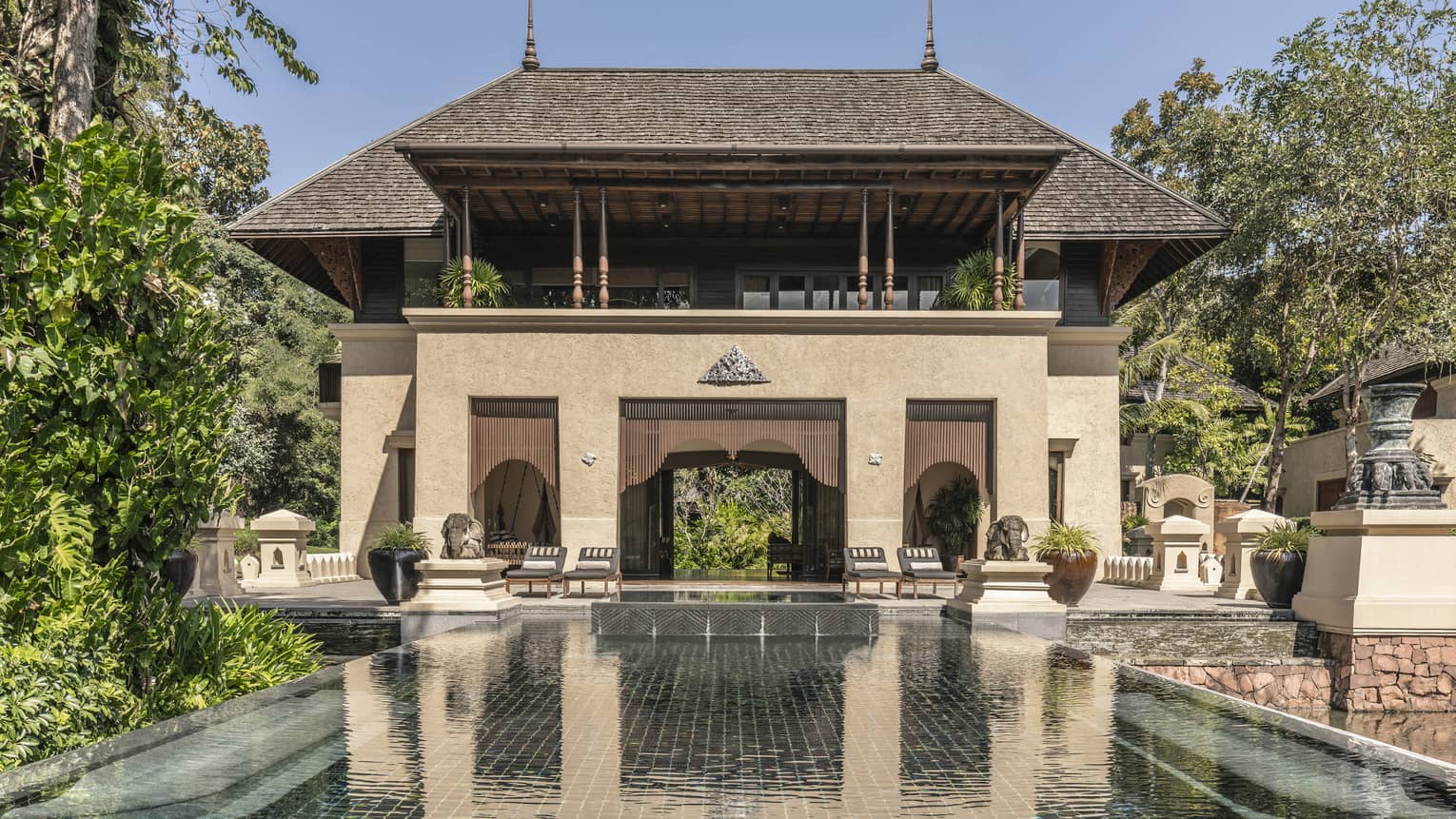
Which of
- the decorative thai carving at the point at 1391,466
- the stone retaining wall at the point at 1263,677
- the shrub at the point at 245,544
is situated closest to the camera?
the stone retaining wall at the point at 1263,677

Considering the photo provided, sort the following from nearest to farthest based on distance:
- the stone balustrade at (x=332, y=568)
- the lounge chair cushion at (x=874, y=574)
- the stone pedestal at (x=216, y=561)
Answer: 1. the lounge chair cushion at (x=874, y=574)
2. the stone pedestal at (x=216, y=561)
3. the stone balustrade at (x=332, y=568)

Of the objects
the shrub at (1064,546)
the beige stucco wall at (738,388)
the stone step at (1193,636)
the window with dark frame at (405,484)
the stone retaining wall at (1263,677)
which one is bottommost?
the stone retaining wall at (1263,677)

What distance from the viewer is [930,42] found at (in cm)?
2489

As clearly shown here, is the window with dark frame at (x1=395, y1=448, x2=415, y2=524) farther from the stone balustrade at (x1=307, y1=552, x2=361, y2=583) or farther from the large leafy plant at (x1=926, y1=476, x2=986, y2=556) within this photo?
the large leafy plant at (x1=926, y1=476, x2=986, y2=556)

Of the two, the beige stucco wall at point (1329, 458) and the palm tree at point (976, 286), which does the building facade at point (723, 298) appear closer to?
the palm tree at point (976, 286)

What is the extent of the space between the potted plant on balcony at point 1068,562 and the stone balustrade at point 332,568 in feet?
41.3

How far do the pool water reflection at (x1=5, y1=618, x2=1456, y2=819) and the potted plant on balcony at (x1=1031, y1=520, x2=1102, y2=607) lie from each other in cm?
567

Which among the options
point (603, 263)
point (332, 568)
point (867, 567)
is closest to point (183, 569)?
point (332, 568)

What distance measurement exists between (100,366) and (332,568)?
1489 centimetres

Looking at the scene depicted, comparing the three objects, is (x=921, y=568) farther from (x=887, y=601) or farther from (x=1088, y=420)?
(x=1088, y=420)

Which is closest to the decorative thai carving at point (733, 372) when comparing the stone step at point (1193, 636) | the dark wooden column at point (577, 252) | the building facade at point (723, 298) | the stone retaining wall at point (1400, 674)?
the building facade at point (723, 298)

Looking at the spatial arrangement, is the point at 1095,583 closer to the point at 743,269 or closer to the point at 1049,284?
the point at 1049,284

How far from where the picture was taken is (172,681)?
716 cm

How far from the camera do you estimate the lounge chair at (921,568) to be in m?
15.4
